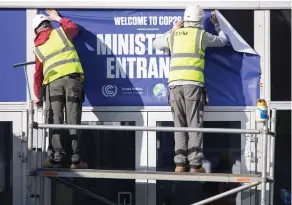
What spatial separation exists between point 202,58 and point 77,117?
1.25 m

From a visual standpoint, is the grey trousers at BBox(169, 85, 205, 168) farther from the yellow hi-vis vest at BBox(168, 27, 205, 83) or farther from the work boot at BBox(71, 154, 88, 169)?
the work boot at BBox(71, 154, 88, 169)

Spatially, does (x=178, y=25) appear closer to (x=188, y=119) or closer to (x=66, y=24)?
(x=188, y=119)

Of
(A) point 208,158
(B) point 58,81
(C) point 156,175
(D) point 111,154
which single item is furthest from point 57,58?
(A) point 208,158

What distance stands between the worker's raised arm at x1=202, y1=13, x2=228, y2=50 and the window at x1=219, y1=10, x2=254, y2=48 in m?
0.12

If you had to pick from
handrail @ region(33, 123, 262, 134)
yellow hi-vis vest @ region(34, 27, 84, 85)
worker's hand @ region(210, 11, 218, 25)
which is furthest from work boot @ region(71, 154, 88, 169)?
worker's hand @ region(210, 11, 218, 25)

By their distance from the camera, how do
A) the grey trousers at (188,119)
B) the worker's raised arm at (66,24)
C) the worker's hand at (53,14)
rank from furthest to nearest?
the worker's hand at (53,14) → the worker's raised arm at (66,24) → the grey trousers at (188,119)

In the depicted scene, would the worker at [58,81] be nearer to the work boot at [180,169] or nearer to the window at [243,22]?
the work boot at [180,169]

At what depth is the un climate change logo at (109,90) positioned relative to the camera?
23.2ft

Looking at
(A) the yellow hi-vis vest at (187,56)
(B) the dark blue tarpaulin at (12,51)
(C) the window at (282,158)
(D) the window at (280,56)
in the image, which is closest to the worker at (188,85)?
(A) the yellow hi-vis vest at (187,56)

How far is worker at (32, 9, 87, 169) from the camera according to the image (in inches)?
265

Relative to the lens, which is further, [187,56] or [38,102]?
[38,102]

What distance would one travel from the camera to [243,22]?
7.07 metres

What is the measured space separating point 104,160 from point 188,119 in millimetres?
972

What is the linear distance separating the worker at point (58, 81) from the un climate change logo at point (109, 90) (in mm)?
298
